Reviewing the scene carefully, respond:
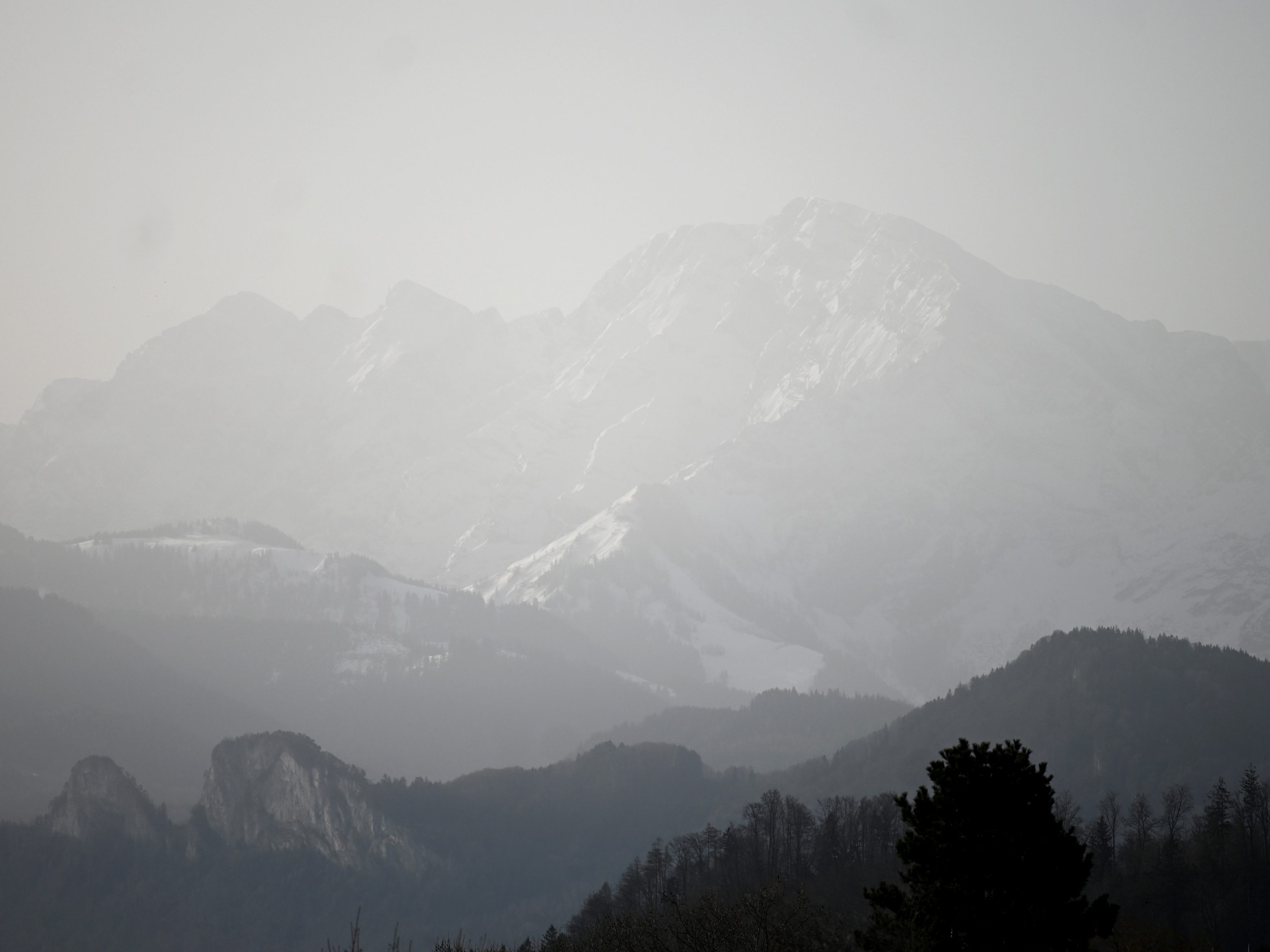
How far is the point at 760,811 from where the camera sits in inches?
6580

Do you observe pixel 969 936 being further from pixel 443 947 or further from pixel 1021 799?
pixel 443 947

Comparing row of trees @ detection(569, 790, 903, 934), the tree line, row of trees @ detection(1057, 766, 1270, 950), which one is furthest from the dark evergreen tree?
row of trees @ detection(569, 790, 903, 934)

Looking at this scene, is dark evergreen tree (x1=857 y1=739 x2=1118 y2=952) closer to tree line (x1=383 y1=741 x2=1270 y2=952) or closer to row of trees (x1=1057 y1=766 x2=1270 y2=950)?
tree line (x1=383 y1=741 x2=1270 y2=952)

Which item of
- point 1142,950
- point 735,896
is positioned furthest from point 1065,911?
point 735,896

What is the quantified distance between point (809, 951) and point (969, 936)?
2048cm

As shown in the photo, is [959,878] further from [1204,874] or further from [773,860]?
[773,860]

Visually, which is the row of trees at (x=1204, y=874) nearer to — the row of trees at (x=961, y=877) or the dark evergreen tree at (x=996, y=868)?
the row of trees at (x=961, y=877)

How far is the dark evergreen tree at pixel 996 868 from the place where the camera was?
45469 mm

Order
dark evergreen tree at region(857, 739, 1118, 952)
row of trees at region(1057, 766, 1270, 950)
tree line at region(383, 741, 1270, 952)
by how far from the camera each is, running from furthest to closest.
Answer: row of trees at region(1057, 766, 1270, 950)
tree line at region(383, 741, 1270, 952)
dark evergreen tree at region(857, 739, 1118, 952)

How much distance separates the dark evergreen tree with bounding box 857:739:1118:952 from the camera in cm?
4547

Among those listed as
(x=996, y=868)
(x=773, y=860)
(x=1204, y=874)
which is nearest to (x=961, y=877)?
(x=996, y=868)

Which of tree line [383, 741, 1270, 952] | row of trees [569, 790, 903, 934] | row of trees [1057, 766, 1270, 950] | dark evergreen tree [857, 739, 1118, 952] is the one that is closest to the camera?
dark evergreen tree [857, 739, 1118, 952]

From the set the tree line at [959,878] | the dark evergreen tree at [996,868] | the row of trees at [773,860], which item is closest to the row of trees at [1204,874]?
the tree line at [959,878]

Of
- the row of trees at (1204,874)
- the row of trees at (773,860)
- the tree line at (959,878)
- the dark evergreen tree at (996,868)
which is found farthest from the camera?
the row of trees at (773,860)
